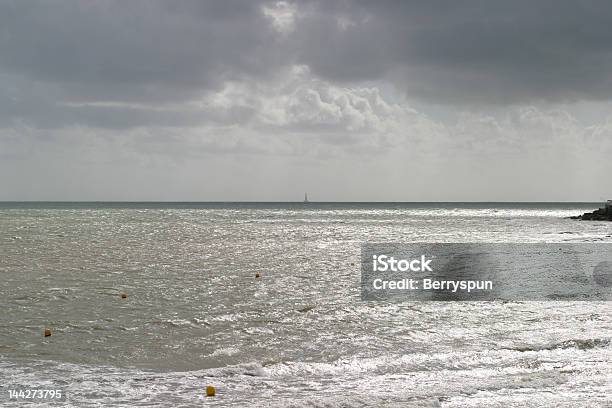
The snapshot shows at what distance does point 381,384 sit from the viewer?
907 cm

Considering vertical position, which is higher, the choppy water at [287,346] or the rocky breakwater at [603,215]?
the rocky breakwater at [603,215]

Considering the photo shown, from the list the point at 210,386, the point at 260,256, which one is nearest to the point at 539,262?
the point at 260,256

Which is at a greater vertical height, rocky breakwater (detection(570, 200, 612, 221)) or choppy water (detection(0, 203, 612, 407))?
rocky breakwater (detection(570, 200, 612, 221))

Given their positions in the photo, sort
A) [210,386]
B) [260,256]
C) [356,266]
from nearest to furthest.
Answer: [210,386] < [356,266] < [260,256]

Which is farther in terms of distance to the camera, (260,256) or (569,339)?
(260,256)

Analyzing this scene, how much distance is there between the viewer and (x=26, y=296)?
17.6m

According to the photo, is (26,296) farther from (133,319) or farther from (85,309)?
(133,319)

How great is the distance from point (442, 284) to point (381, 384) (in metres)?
12.8

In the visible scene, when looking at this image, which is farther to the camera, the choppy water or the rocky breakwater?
the rocky breakwater

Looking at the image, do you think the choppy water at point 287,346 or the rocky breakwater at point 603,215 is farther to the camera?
the rocky breakwater at point 603,215

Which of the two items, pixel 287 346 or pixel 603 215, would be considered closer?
pixel 287 346

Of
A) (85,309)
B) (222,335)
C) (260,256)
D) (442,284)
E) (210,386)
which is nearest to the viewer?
(210,386)

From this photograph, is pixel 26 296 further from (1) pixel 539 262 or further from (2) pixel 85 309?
(1) pixel 539 262

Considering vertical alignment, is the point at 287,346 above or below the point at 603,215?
below
